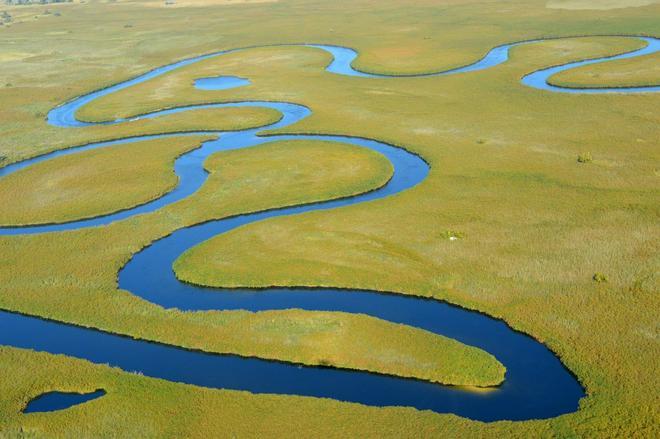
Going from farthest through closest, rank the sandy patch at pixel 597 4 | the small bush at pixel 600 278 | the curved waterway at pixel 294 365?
the sandy patch at pixel 597 4, the small bush at pixel 600 278, the curved waterway at pixel 294 365

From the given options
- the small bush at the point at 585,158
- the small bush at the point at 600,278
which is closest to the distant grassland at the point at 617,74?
the small bush at the point at 585,158

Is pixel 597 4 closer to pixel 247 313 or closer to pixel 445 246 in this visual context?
pixel 445 246

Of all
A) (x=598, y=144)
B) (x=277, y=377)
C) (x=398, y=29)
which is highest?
(x=398, y=29)

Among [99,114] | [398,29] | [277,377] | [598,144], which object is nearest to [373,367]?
[277,377]

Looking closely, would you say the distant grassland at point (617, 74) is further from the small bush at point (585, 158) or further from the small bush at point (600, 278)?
the small bush at point (600, 278)

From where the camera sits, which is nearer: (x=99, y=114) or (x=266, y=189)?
(x=266, y=189)

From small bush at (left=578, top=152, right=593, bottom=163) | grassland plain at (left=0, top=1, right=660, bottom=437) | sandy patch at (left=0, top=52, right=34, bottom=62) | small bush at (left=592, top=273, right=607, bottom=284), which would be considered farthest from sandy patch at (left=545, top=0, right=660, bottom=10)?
sandy patch at (left=0, top=52, right=34, bottom=62)

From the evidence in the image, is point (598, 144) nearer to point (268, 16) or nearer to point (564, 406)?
point (564, 406)
